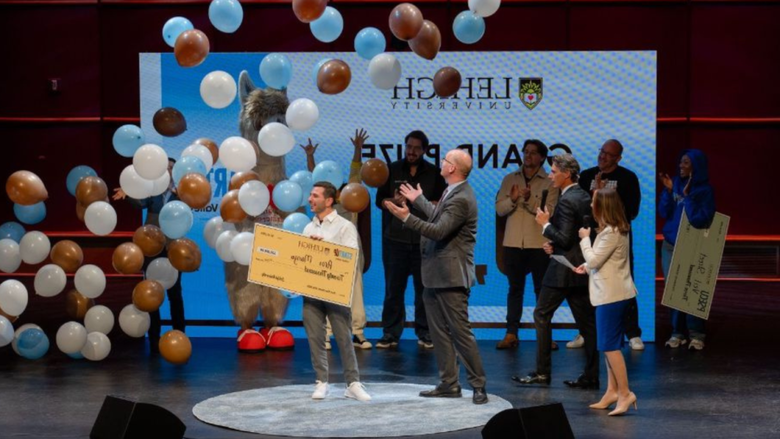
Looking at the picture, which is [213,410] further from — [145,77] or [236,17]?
[145,77]

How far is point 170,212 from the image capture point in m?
7.78

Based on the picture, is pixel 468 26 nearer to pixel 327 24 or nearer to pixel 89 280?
pixel 327 24

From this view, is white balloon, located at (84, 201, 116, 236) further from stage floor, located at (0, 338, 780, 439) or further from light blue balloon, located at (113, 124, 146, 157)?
stage floor, located at (0, 338, 780, 439)


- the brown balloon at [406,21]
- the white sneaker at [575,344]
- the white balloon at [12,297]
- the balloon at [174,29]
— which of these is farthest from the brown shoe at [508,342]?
the white balloon at [12,297]

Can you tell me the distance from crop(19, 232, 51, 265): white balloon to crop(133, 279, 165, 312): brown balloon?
2.58 feet

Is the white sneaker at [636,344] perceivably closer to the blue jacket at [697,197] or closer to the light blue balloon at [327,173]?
the blue jacket at [697,197]

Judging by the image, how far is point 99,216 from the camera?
25.6ft

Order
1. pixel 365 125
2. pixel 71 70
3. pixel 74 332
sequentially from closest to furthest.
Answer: pixel 74 332 → pixel 365 125 → pixel 71 70

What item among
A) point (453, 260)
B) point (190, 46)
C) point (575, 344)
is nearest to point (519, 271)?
point (575, 344)

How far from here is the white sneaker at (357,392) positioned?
6742mm

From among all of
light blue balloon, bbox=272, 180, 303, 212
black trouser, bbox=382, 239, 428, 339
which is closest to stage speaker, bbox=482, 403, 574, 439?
light blue balloon, bbox=272, 180, 303, 212

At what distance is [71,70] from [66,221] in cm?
184

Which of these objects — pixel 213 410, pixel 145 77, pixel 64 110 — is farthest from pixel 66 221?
pixel 213 410

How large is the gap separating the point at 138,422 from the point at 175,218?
3.00 m
